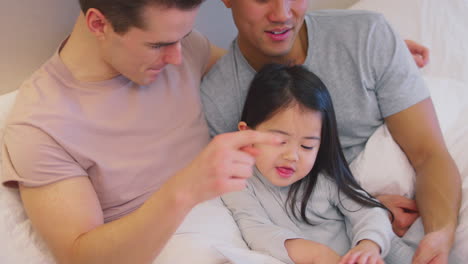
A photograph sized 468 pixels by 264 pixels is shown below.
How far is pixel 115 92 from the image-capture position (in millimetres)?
1242

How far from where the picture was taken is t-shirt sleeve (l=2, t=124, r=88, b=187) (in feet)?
3.43

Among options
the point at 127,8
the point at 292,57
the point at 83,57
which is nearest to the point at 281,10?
the point at 292,57

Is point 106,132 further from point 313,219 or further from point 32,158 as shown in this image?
point 313,219

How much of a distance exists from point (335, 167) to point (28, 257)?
0.84m

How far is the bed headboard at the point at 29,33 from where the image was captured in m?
1.30

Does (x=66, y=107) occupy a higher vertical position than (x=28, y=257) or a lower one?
higher

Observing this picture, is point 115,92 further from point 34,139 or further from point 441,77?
point 441,77

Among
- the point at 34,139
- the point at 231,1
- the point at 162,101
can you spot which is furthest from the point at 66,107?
the point at 231,1

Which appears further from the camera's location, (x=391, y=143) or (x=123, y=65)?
(x=391, y=143)

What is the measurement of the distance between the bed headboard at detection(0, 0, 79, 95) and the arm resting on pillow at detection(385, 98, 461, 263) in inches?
41.2

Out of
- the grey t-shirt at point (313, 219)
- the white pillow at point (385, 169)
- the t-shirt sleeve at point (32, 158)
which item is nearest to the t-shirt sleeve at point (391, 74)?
the white pillow at point (385, 169)

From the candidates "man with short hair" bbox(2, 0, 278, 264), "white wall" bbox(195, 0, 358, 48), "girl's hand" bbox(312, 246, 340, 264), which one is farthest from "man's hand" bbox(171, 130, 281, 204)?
"white wall" bbox(195, 0, 358, 48)

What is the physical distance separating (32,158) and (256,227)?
572mm

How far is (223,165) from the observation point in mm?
814
